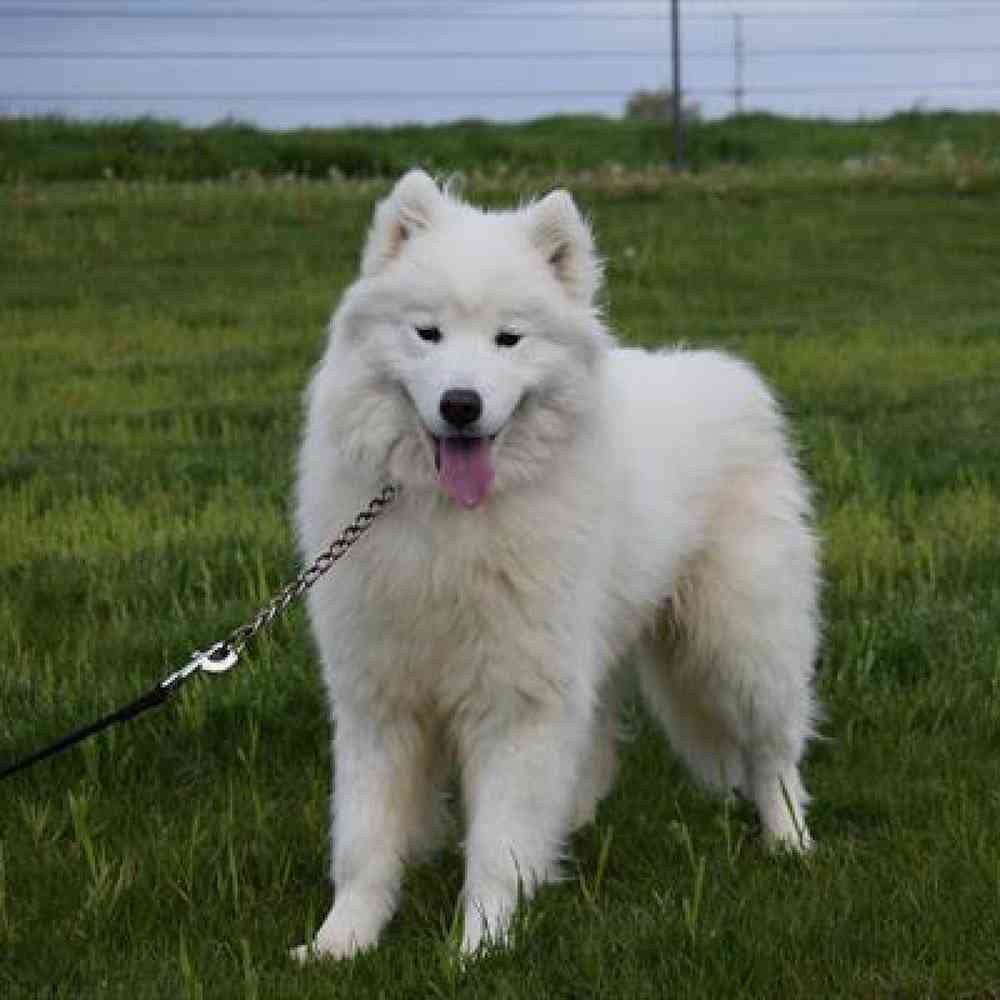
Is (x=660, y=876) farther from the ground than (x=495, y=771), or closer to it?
closer to it

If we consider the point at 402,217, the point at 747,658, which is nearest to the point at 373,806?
the point at 747,658

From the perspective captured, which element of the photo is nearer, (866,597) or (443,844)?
(443,844)

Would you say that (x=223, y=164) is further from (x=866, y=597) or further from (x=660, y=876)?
(x=660, y=876)

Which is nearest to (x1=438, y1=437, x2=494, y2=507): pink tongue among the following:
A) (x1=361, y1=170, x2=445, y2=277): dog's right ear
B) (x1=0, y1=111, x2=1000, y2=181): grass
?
(x1=361, y1=170, x2=445, y2=277): dog's right ear

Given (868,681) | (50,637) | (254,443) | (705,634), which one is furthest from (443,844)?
(254,443)

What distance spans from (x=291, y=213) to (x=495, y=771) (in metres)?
13.8

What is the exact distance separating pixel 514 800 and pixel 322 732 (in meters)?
1.14

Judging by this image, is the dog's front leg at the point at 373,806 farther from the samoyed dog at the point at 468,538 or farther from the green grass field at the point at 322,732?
the green grass field at the point at 322,732

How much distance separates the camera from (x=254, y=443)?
8820mm

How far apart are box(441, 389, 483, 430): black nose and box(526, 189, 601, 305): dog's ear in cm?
50

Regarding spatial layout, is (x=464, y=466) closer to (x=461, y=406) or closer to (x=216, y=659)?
(x=461, y=406)

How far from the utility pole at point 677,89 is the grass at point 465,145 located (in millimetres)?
354

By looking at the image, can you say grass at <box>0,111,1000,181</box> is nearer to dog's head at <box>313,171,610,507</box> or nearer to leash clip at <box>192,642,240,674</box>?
dog's head at <box>313,171,610,507</box>

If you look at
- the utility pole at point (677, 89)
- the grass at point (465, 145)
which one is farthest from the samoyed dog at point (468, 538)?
the utility pole at point (677, 89)
